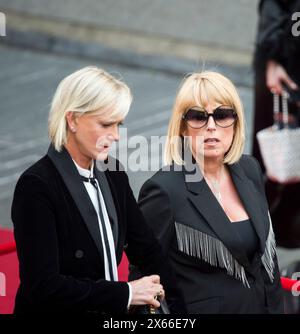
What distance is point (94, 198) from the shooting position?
128 inches

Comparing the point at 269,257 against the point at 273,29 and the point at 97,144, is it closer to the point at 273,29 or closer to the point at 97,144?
the point at 97,144

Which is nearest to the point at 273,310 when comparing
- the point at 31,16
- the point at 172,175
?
the point at 172,175

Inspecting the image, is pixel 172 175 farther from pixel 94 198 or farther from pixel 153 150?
pixel 153 150

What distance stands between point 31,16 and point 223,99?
865 cm

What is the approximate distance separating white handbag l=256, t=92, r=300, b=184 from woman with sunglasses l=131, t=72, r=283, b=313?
272cm

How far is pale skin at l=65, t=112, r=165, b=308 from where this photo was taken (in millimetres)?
3158

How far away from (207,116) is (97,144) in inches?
24.4

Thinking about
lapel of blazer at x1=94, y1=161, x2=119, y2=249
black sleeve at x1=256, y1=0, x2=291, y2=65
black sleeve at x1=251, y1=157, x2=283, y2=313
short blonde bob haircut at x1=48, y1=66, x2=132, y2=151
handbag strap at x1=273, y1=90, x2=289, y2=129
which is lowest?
black sleeve at x1=251, y1=157, x2=283, y2=313

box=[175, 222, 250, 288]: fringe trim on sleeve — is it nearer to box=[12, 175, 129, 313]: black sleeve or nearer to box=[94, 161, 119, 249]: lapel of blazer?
box=[94, 161, 119, 249]: lapel of blazer

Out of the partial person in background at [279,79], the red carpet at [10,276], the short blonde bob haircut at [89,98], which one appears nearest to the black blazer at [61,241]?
the short blonde bob haircut at [89,98]

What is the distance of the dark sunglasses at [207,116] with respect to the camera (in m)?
3.68

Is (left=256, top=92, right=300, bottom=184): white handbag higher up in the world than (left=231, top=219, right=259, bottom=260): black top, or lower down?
higher up

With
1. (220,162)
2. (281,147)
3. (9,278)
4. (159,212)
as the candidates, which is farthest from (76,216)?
(281,147)

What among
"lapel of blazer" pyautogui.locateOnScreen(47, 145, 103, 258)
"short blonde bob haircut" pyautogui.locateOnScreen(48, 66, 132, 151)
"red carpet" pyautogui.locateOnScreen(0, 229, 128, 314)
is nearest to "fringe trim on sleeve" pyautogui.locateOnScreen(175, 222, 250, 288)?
"lapel of blazer" pyautogui.locateOnScreen(47, 145, 103, 258)
